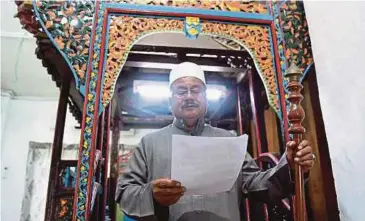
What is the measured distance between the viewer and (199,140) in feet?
3.00

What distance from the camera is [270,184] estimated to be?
3.61 ft

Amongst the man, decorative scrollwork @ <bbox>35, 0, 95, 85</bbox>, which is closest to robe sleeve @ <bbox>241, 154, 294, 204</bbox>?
the man

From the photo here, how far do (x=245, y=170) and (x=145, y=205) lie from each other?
491 millimetres

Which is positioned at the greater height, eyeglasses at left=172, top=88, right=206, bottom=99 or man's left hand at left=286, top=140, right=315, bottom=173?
eyeglasses at left=172, top=88, right=206, bottom=99

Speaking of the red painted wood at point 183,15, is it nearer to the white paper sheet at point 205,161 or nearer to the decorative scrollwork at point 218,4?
the decorative scrollwork at point 218,4

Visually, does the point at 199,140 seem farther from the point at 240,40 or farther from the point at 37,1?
the point at 37,1

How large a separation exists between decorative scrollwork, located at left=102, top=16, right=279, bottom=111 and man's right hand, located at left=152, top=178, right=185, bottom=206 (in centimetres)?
77

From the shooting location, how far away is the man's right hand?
89 cm

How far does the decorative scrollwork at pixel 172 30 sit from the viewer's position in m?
1.63

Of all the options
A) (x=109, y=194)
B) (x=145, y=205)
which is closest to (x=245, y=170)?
(x=145, y=205)

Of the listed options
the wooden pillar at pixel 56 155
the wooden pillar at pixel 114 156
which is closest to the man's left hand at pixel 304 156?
the wooden pillar at pixel 56 155

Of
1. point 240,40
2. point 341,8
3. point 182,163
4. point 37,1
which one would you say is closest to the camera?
point 182,163

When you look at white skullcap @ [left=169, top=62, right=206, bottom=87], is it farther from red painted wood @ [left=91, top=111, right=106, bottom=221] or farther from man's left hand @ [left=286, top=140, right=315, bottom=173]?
red painted wood @ [left=91, top=111, right=106, bottom=221]

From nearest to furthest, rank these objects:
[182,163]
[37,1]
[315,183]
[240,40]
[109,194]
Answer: [182,163], [37,1], [240,40], [315,183], [109,194]
